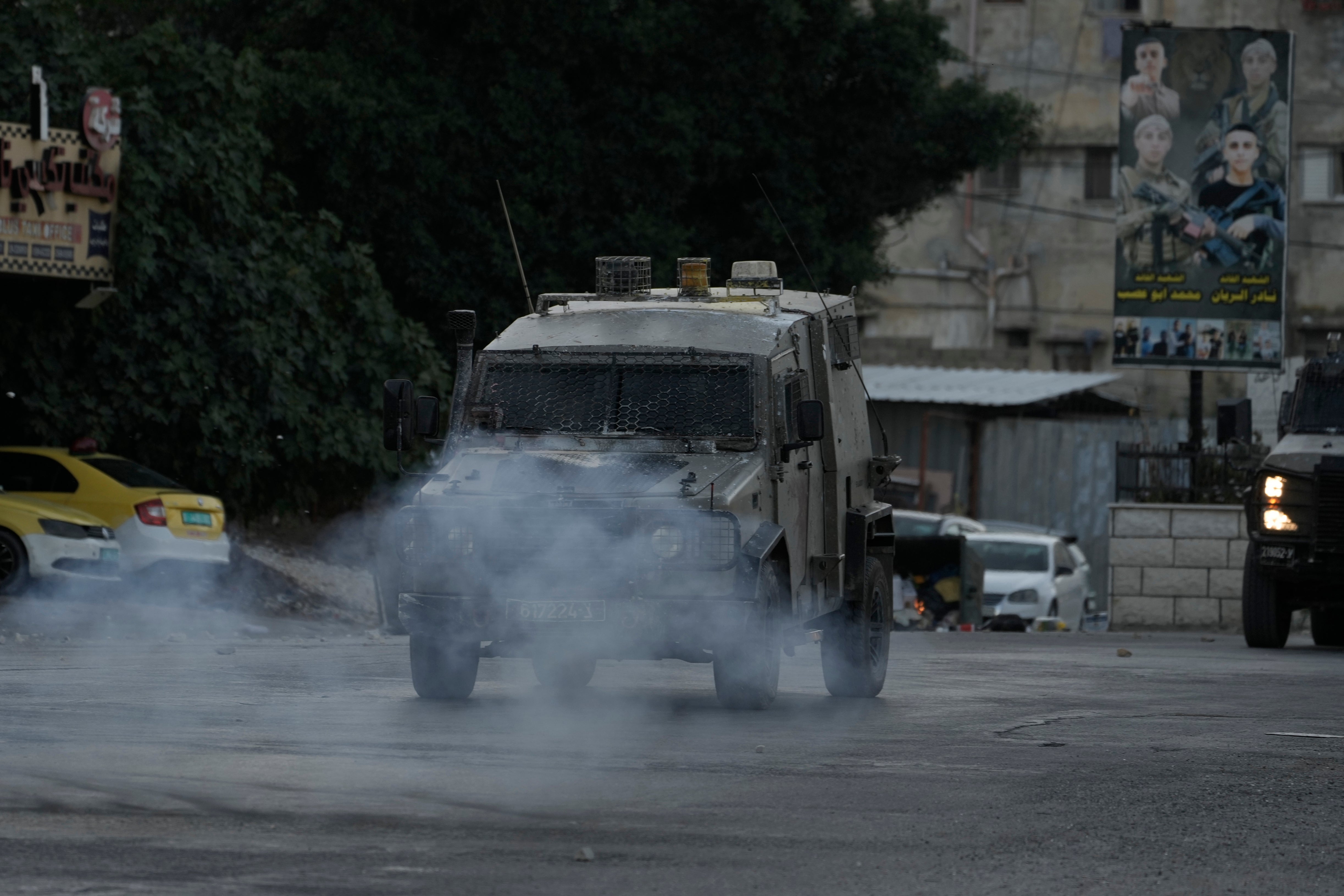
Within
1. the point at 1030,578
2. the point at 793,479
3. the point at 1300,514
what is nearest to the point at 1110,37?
the point at 1030,578

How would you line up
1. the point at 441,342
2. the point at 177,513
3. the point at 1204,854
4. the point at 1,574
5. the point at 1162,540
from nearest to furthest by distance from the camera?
the point at 1204,854, the point at 1,574, the point at 177,513, the point at 1162,540, the point at 441,342

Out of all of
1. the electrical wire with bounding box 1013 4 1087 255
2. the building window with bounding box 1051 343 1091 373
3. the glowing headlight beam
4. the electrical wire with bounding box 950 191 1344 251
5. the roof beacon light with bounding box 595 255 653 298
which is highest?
the electrical wire with bounding box 1013 4 1087 255

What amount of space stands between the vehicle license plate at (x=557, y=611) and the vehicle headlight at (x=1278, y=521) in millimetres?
9516

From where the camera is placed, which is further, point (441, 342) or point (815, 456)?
point (441, 342)

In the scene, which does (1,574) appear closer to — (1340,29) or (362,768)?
(362,768)

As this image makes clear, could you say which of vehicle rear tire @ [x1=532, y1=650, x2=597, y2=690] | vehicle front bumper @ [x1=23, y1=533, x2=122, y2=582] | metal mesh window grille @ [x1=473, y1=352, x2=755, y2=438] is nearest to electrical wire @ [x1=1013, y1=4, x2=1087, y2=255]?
vehicle front bumper @ [x1=23, y1=533, x2=122, y2=582]

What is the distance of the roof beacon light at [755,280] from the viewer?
1342 cm

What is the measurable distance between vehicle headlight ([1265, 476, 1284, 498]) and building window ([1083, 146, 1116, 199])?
3205cm

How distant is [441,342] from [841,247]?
5.96m

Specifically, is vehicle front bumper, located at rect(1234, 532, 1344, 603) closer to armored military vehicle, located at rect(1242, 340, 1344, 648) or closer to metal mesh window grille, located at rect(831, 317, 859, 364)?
armored military vehicle, located at rect(1242, 340, 1344, 648)

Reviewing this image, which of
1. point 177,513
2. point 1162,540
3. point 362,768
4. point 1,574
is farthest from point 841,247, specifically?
point 362,768

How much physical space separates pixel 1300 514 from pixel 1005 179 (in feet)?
108

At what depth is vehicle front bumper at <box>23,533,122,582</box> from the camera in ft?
64.9

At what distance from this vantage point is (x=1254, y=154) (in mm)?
26484
